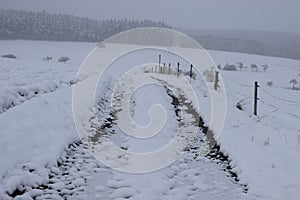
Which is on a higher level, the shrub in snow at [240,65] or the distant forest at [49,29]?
the distant forest at [49,29]

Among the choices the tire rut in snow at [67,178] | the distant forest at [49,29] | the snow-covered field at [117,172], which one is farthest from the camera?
the distant forest at [49,29]

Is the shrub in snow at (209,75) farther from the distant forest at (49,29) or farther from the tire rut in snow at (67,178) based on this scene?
the distant forest at (49,29)

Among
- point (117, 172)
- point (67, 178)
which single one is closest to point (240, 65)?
point (117, 172)

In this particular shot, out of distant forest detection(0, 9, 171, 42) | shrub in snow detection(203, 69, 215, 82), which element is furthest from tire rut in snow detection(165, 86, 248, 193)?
distant forest detection(0, 9, 171, 42)

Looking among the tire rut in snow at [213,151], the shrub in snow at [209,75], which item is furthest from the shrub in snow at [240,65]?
the tire rut in snow at [213,151]

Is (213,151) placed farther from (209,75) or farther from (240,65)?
(240,65)

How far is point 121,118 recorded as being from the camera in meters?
12.4

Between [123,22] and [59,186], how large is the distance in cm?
14785

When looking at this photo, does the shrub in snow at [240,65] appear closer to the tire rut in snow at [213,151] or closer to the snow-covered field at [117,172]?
the tire rut in snow at [213,151]

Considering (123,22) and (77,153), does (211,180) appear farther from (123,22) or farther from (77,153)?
(123,22)

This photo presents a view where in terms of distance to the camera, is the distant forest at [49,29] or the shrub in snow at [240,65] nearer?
the shrub in snow at [240,65]

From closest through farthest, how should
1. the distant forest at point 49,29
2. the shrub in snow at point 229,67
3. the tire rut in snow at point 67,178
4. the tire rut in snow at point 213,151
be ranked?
the tire rut in snow at point 67,178, the tire rut in snow at point 213,151, the shrub in snow at point 229,67, the distant forest at point 49,29

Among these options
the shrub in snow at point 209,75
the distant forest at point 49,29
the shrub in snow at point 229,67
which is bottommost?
the shrub in snow at point 209,75

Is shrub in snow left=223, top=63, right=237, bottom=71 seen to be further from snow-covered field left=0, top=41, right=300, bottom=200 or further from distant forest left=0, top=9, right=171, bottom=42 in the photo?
snow-covered field left=0, top=41, right=300, bottom=200
